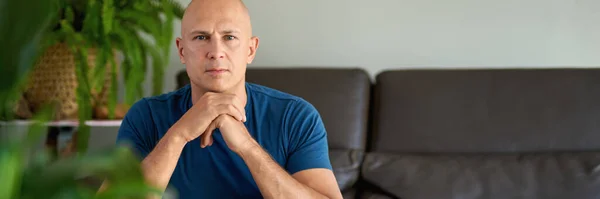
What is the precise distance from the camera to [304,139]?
4.88ft

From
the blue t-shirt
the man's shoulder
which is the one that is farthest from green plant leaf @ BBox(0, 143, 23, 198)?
the man's shoulder

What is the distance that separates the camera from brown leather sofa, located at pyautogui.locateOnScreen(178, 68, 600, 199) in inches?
79.9

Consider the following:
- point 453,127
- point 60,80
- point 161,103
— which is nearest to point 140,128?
point 161,103

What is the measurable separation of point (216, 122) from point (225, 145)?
0.30 ft

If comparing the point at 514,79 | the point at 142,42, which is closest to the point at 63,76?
the point at 142,42

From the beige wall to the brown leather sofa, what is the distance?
0.24 m

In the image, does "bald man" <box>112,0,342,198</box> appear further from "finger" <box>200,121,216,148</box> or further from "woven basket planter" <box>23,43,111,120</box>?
"woven basket planter" <box>23,43,111,120</box>

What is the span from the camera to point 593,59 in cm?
242

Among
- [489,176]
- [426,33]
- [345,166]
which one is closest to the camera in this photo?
[489,176]

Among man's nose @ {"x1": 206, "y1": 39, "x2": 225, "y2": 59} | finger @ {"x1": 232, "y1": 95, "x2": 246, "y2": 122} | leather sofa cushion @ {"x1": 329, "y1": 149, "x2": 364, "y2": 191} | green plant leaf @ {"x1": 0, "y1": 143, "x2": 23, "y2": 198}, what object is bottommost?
leather sofa cushion @ {"x1": 329, "y1": 149, "x2": 364, "y2": 191}

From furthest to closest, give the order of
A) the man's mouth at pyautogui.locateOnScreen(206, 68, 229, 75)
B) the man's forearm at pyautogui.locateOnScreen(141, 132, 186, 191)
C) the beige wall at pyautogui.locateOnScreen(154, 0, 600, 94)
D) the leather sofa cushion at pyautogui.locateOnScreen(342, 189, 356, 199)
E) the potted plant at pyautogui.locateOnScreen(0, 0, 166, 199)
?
1. the beige wall at pyautogui.locateOnScreen(154, 0, 600, 94)
2. the leather sofa cushion at pyautogui.locateOnScreen(342, 189, 356, 199)
3. the man's mouth at pyautogui.locateOnScreen(206, 68, 229, 75)
4. the man's forearm at pyautogui.locateOnScreen(141, 132, 186, 191)
5. the potted plant at pyautogui.locateOnScreen(0, 0, 166, 199)

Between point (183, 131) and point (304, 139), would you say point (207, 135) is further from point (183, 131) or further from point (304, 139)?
point (304, 139)

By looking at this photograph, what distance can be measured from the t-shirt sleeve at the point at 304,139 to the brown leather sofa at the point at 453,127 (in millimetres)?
592

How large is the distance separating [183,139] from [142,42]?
1.00 metres
